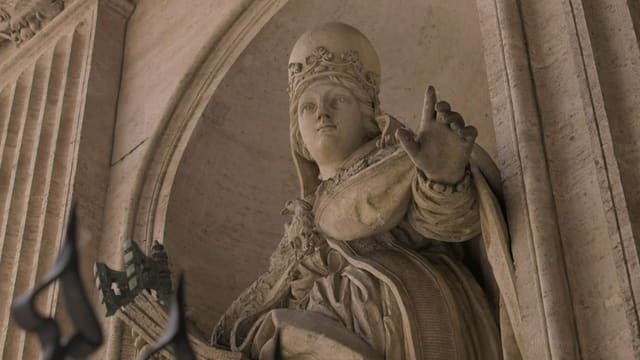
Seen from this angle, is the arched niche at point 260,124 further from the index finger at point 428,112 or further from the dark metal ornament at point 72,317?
the dark metal ornament at point 72,317

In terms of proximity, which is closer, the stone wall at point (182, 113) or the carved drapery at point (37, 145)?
the stone wall at point (182, 113)

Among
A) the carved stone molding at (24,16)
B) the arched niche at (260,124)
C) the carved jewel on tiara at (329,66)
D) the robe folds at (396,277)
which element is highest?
the carved stone molding at (24,16)

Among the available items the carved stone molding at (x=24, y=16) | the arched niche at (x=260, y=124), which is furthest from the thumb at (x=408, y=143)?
the carved stone molding at (x=24, y=16)

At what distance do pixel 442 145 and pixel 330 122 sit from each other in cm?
77

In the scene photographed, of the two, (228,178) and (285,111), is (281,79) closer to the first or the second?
(285,111)

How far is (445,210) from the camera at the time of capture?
11.2ft

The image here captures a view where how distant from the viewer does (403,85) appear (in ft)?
17.4

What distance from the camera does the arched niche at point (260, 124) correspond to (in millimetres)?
5078

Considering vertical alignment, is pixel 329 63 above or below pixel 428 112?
above

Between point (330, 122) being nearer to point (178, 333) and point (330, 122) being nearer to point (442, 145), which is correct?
point (442, 145)

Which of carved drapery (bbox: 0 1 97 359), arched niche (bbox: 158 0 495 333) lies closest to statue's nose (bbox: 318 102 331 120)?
arched niche (bbox: 158 0 495 333)

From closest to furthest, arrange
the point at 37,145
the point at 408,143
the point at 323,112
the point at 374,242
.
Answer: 1. the point at 408,143
2. the point at 374,242
3. the point at 323,112
4. the point at 37,145

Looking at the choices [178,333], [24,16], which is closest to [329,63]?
[178,333]

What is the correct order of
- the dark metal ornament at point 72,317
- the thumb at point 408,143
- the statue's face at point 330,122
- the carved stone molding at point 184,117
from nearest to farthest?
the dark metal ornament at point 72,317 → the thumb at point 408,143 → the statue's face at point 330,122 → the carved stone molding at point 184,117
